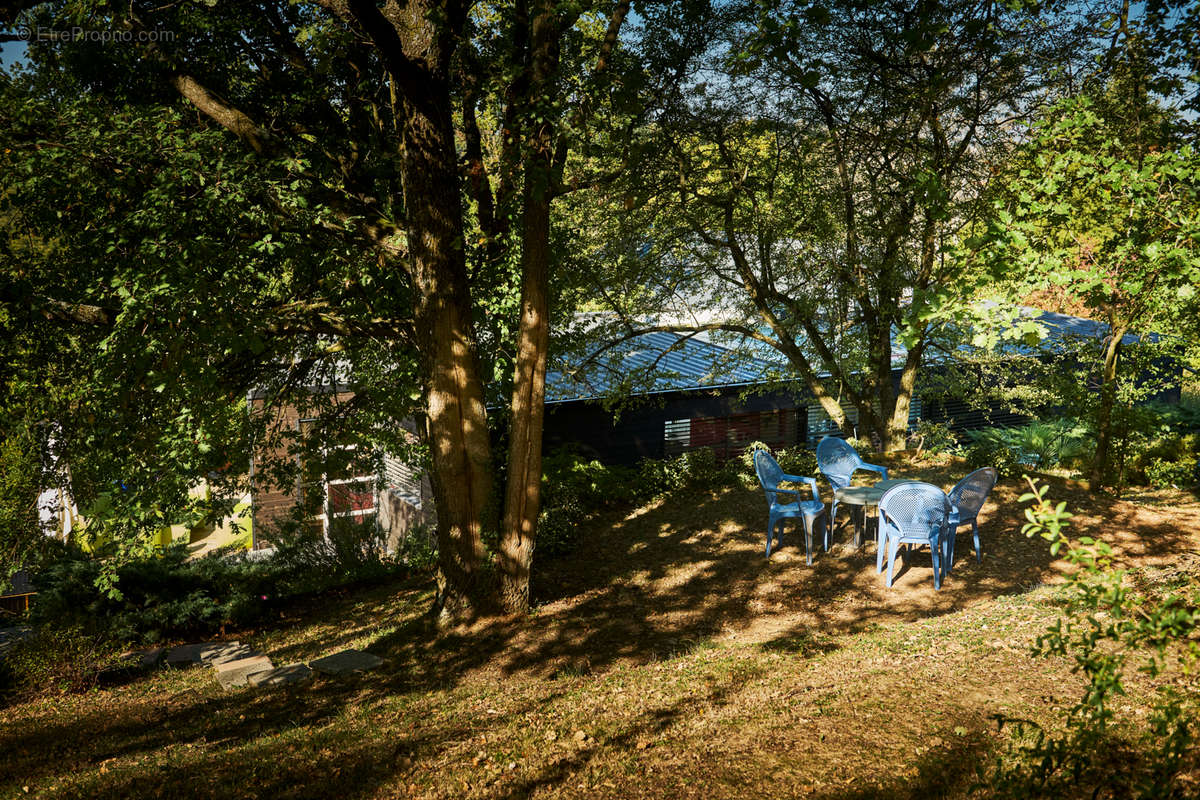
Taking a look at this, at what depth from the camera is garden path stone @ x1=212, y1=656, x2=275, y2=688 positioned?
7.64m

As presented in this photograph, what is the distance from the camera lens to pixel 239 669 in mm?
8023

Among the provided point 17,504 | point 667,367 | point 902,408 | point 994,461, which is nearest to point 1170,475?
point 994,461

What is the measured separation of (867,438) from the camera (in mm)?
14258

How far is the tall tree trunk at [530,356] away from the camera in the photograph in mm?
6949

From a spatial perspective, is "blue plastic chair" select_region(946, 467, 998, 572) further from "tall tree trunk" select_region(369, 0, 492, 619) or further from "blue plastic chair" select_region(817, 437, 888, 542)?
"tall tree trunk" select_region(369, 0, 492, 619)

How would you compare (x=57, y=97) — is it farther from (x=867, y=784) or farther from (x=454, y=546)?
(x=867, y=784)

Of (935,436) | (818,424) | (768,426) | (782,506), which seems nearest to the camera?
(782,506)

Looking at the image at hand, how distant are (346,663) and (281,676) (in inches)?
25.0

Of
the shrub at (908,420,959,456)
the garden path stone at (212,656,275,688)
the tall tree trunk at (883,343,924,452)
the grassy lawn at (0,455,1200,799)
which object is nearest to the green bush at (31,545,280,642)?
the grassy lawn at (0,455,1200,799)

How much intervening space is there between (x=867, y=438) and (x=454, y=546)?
9064 mm

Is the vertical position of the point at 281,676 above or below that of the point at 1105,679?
below

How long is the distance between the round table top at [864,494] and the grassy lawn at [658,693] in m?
0.72

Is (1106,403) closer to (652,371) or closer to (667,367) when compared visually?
(652,371)

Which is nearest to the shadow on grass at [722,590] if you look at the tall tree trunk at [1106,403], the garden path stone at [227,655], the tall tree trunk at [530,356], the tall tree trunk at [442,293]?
the tall tree trunk at [530,356]
